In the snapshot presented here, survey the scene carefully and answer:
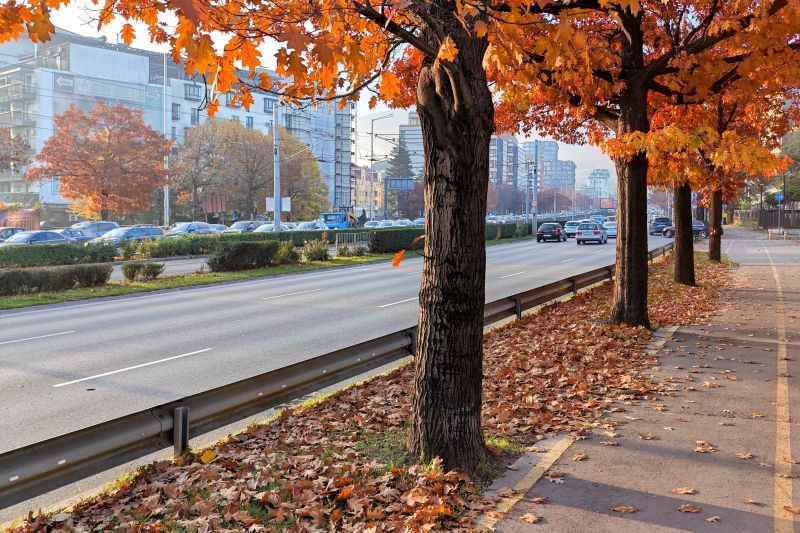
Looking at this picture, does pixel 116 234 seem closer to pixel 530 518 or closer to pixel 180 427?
pixel 180 427

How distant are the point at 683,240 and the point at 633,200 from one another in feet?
26.4

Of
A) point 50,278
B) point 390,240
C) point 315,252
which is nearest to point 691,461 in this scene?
point 50,278

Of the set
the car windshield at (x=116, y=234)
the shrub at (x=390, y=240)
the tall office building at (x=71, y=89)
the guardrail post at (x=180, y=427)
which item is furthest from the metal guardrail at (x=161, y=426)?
the tall office building at (x=71, y=89)

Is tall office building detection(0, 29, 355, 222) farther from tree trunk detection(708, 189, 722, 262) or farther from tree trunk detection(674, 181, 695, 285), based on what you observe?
tree trunk detection(674, 181, 695, 285)

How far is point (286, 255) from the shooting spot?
1158 inches

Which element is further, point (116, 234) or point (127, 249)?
point (116, 234)

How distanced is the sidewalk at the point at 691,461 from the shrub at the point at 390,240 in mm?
28089

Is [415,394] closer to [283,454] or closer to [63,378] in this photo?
[283,454]

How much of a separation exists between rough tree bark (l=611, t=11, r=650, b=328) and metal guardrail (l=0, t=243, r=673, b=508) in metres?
5.59

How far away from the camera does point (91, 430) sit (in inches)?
178

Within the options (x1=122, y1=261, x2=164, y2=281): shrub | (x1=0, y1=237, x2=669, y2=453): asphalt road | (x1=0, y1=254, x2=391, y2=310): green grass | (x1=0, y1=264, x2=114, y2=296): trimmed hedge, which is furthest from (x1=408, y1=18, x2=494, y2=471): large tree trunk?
(x1=122, y1=261, x2=164, y2=281): shrub

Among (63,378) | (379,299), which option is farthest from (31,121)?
(63,378)

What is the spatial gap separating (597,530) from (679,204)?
16.6m

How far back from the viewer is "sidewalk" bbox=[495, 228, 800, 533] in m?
4.59
